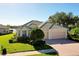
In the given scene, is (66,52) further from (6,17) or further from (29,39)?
(6,17)

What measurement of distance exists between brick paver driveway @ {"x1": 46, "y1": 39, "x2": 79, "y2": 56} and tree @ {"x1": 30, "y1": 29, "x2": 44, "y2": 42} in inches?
7.8

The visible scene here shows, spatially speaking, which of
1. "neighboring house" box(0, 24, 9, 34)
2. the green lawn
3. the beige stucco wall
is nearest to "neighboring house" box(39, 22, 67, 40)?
the beige stucco wall

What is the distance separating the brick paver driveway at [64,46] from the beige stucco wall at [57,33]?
0.09 metres

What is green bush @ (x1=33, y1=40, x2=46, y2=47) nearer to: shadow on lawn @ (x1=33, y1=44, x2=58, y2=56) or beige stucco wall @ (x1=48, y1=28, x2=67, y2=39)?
shadow on lawn @ (x1=33, y1=44, x2=58, y2=56)

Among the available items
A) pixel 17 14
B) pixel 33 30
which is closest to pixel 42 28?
pixel 33 30

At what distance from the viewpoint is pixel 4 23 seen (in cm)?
700

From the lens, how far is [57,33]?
24.1 feet

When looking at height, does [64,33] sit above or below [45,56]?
above

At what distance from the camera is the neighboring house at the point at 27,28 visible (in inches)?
279

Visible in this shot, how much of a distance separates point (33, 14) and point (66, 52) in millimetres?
1116

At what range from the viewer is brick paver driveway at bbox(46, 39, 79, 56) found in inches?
278

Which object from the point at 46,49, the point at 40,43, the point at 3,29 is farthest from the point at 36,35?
the point at 3,29

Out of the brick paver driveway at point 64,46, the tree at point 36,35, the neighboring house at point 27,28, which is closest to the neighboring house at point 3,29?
the neighboring house at point 27,28

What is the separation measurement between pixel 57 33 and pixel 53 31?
0.11 m
